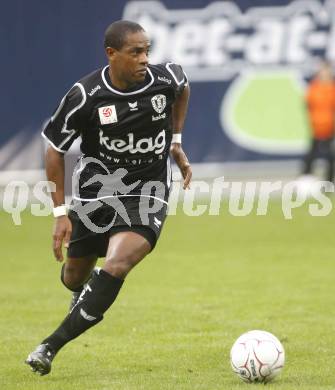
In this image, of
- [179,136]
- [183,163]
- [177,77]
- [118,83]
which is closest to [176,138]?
[179,136]

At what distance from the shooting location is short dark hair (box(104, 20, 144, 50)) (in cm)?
792

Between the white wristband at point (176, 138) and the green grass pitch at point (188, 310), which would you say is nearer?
the green grass pitch at point (188, 310)

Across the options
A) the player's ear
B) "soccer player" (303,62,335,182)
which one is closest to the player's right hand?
the player's ear

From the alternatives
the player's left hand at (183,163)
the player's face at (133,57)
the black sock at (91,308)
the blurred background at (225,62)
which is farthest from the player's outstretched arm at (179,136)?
the blurred background at (225,62)

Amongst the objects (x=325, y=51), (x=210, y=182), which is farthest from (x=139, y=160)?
(x=325, y=51)

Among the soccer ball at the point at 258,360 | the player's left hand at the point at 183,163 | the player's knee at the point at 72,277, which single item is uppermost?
the player's left hand at the point at 183,163

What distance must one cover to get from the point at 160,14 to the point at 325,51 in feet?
12.2

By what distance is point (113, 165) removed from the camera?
8.23 meters

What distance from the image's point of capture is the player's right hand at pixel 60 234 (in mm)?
7707

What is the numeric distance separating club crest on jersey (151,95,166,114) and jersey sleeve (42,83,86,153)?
1.79ft

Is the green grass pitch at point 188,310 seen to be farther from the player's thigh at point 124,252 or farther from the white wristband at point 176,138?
the white wristband at point 176,138

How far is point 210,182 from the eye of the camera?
77.6 ft

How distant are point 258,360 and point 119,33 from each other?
2.51m

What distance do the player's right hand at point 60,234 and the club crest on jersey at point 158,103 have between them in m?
1.09
